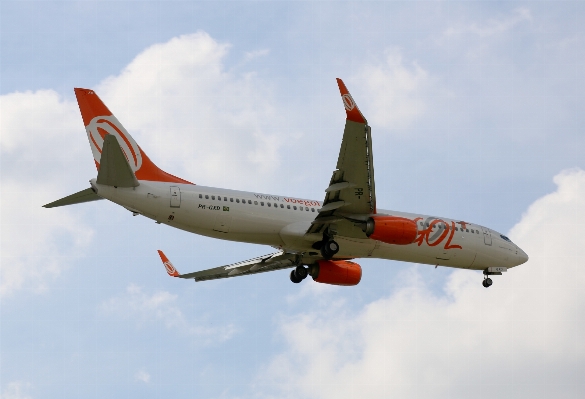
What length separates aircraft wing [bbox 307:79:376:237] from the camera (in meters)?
30.1

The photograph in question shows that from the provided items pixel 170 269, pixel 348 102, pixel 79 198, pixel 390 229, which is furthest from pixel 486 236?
pixel 79 198

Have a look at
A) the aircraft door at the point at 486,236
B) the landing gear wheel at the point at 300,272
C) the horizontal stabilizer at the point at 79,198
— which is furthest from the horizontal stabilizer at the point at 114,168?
the aircraft door at the point at 486,236

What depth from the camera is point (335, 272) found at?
39.9 meters

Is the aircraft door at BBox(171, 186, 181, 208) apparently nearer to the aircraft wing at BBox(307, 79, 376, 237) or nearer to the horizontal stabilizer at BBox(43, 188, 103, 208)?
the horizontal stabilizer at BBox(43, 188, 103, 208)

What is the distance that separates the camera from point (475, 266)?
40.5 metres

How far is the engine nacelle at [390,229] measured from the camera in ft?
113

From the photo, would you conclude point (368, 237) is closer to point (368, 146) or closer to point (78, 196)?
point (368, 146)

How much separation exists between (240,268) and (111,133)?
11740 mm

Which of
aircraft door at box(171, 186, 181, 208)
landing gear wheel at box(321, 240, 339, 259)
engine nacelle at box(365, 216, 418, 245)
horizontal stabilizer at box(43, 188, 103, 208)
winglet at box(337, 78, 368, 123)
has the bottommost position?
horizontal stabilizer at box(43, 188, 103, 208)

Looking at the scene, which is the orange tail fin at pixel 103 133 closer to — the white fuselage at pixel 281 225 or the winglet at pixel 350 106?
the white fuselage at pixel 281 225

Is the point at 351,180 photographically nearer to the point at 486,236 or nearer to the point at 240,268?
the point at 486,236

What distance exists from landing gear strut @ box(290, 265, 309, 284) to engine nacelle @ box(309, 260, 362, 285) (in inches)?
11.0

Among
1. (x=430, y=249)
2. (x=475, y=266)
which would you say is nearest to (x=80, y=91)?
(x=430, y=249)

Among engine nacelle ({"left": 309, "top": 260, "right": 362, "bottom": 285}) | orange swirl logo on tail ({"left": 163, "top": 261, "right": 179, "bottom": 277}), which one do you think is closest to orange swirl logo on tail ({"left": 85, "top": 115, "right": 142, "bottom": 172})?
orange swirl logo on tail ({"left": 163, "top": 261, "right": 179, "bottom": 277})
